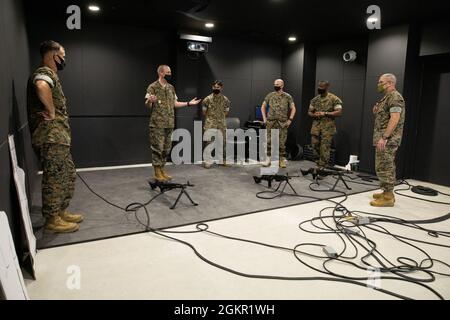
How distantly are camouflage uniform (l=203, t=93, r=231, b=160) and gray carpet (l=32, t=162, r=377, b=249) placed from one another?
97cm

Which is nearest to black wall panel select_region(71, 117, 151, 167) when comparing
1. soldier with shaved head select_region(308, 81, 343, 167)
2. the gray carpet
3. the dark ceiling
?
the gray carpet

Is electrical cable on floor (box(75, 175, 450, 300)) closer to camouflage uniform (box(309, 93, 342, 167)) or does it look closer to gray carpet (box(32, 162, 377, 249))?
gray carpet (box(32, 162, 377, 249))

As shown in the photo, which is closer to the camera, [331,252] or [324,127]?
[331,252]

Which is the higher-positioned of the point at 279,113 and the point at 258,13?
the point at 258,13

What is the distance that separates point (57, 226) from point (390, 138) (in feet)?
13.1

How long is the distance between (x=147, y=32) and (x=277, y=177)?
13.4 ft

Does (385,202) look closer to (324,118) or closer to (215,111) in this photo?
(324,118)

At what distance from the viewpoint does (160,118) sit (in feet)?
16.4

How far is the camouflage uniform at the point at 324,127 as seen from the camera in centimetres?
588

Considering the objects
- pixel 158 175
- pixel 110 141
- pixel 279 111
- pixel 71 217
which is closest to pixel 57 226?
pixel 71 217

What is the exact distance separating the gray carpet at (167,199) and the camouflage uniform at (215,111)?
38.0 inches

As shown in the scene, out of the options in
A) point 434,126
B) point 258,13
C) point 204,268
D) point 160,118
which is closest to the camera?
point 204,268

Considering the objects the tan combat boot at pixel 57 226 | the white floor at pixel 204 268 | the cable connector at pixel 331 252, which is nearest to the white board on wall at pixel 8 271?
the white floor at pixel 204 268

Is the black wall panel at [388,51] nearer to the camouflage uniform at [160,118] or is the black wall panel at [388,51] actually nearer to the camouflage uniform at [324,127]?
the camouflage uniform at [324,127]
